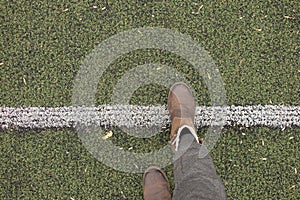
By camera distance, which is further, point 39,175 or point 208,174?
point 39,175

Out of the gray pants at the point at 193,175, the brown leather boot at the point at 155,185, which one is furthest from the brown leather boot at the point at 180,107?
the brown leather boot at the point at 155,185

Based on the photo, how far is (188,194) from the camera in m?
1.61

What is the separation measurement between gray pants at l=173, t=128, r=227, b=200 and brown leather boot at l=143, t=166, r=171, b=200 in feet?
0.56

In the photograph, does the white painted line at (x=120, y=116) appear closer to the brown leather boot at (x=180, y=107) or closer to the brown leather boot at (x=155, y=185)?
the brown leather boot at (x=180, y=107)

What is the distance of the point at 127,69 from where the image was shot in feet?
6.57

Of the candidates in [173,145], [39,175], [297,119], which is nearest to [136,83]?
[173,145]

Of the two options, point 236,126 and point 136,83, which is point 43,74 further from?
point 236,126

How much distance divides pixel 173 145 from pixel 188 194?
0.36m

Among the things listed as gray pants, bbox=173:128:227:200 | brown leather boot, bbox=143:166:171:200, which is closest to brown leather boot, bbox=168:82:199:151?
gray pants, bbox=173:128:227:200

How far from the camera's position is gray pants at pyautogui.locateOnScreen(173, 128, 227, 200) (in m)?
1.60

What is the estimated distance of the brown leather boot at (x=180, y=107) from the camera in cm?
193

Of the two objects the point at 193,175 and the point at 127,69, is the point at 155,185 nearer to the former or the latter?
the point at 193,175

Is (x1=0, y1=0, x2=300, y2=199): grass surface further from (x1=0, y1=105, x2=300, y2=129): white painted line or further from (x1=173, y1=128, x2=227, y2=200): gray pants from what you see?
(x1=173, y1=128, x2=227, y2=200): gray pants

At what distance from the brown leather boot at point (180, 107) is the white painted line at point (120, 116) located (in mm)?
93
